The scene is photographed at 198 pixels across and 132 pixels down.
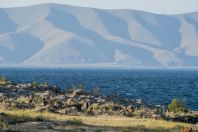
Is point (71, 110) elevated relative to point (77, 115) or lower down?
elevated

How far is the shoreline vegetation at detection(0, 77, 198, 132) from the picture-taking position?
3666 cm

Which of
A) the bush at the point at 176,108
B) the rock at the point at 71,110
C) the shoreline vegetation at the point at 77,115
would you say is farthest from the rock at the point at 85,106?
the bush at the point at 176,108

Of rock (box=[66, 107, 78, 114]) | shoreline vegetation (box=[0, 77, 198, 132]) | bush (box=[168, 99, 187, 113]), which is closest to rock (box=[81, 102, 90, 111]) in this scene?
shoreline vegetation (box=[0, 77, 198, 132])

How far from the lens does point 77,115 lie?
158 feet

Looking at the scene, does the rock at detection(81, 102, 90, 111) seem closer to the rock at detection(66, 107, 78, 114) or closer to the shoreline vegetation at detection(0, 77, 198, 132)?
the shoreline vegetation at detection(0, 77, 198, 132)

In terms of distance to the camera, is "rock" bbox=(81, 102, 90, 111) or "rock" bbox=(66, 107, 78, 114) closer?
"rock" bbox=(66, 107, 78, 114)

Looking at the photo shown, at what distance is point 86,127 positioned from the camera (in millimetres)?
36688

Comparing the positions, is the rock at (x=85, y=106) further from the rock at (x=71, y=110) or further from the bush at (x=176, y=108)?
the bush at (x=176, y=108)

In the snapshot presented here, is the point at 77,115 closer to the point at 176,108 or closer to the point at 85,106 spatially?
the point at 85,106

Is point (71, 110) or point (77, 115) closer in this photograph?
point (77, 115)

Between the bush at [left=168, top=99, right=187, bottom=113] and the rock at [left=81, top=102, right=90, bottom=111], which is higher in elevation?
the rock at [left=81, top=102, right=90, bottom=111]

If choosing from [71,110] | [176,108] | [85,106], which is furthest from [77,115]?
[176,108]

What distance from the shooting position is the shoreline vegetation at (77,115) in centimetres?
3666

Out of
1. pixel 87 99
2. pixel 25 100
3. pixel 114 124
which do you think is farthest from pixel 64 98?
pixel 114 124
